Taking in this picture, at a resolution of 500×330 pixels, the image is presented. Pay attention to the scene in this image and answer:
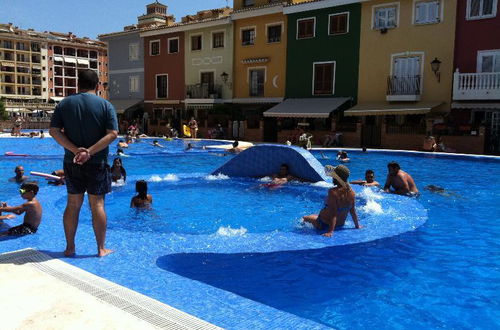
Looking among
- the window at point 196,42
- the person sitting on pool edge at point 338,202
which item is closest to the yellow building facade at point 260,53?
the window at point 196,42

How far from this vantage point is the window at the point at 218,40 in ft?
Result: 115

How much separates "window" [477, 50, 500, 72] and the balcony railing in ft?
61.2

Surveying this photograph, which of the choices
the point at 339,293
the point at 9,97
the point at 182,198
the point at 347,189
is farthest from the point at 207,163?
the point at 9,97

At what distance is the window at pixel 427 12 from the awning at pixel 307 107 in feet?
20.1

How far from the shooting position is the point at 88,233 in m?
5.97

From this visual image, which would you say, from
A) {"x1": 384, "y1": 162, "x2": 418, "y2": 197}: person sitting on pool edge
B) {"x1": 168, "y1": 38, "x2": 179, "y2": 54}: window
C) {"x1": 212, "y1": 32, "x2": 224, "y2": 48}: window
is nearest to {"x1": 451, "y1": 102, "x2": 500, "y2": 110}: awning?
{"x1": 384, "y1": 162, "x2": 418, "y2": 197}: person sitting on pool edge

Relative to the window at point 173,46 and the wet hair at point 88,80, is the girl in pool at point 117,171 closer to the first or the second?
the wet hair at point 88,80

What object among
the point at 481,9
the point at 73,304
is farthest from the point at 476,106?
the point at 73,304

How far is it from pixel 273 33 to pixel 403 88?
10.7 m

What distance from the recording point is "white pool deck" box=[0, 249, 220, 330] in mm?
3152

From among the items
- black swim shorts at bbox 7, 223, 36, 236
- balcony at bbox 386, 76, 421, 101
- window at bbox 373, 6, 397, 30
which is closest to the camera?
black swim shorts at bbox 7, 223, 36, 236

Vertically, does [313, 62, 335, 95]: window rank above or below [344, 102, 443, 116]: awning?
above

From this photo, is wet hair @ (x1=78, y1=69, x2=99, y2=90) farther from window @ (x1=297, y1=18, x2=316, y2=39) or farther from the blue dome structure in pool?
window @ (x1=297, y1=18, x2=316, y2=39)

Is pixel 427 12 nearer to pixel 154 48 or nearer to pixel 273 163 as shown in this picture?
pixel 273 163
